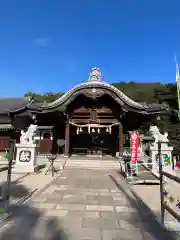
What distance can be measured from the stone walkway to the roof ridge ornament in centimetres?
1362

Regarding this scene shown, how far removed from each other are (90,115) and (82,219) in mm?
14301

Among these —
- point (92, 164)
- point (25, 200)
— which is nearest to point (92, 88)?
point (92, 164)

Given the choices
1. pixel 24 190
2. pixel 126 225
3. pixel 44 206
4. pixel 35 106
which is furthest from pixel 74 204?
pixel 35 106

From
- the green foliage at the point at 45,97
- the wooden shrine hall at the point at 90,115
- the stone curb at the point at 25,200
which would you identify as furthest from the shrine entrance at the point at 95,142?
the green foliage at the point at 45,97

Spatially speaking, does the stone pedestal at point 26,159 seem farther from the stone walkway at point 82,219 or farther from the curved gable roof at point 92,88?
the curved gable roof at point 92,88

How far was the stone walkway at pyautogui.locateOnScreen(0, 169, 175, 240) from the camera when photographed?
12.8ft

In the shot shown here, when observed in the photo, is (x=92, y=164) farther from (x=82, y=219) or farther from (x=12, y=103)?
(x=12, y=103)

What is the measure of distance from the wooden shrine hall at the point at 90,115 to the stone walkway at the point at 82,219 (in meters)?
10.9

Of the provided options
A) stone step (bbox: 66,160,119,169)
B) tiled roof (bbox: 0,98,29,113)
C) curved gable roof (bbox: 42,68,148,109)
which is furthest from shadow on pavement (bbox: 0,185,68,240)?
tiled roof (bbox: 0,98,29,113)

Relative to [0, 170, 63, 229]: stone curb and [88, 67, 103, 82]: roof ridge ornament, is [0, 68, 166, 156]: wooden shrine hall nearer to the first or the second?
[88, 67, 103, 82]: roof ridge ornament

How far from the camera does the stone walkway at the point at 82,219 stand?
3891 millimetres

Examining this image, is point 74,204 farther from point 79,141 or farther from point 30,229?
point 79,141

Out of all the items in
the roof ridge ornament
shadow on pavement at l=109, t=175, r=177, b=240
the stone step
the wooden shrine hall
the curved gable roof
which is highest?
the roof ridge ornament

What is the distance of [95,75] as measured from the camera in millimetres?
19953
